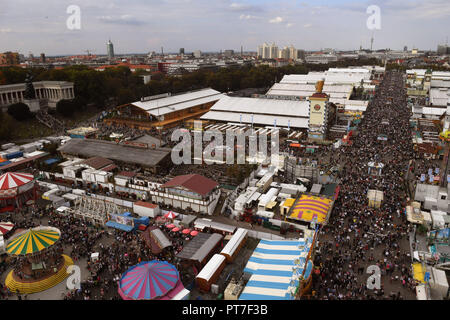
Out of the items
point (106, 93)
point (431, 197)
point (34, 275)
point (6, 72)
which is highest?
point (6, 72)

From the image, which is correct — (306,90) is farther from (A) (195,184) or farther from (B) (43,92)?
(A) (195,184)

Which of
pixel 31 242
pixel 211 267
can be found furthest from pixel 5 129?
pixel 211 267

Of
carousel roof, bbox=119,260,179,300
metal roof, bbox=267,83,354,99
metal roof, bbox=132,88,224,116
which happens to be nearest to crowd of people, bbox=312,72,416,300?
carousel roof, bbox=119,260,179,300

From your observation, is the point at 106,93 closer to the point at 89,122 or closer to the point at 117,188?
the point at 89,122

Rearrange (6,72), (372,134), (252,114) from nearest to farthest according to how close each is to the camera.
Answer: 1. (372,134)
2. (252,114)
3. (6,72)

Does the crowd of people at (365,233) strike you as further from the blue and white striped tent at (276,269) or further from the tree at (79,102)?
the tree at (79,102)

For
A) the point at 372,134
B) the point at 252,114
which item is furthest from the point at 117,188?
the point at 372,134

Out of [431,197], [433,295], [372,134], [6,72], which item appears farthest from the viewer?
[6,72]

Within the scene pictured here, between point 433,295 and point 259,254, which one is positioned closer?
point 433,295
